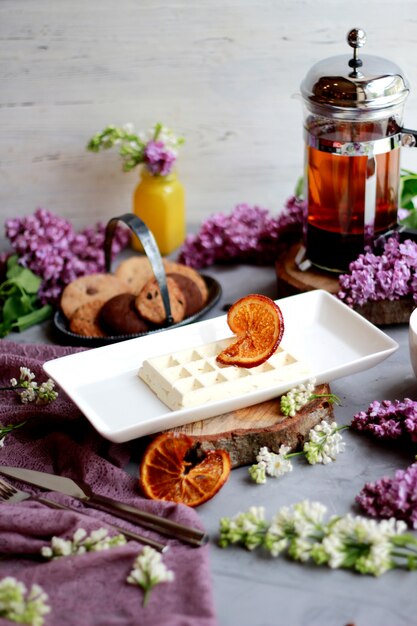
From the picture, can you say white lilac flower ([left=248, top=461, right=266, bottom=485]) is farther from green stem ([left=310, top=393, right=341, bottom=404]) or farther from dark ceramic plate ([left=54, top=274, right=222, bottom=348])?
dark ceramic plate ([left=54, top=274, right=222, bottom=348])

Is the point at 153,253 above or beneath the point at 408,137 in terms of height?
beneath

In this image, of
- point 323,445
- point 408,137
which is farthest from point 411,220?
point 323,445

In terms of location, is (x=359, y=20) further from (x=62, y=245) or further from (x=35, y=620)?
(x=35, y=620)

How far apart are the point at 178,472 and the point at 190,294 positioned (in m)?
0.62

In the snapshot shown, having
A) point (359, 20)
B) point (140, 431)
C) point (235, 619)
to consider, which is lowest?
point (235, 619)

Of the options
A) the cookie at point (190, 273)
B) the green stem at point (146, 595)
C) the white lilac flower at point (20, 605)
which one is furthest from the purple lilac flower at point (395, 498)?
the cookie at point (190, 273)

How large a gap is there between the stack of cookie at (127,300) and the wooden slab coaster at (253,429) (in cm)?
44

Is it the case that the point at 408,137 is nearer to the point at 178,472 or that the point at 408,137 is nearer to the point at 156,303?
the point at 156,303

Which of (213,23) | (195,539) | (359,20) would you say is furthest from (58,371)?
(359,20)

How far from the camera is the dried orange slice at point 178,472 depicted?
1.38m

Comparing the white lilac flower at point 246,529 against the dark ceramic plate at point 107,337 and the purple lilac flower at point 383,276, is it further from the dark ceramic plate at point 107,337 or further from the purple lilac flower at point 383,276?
the purple lilac flower at point 383,276

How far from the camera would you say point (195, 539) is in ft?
4.16

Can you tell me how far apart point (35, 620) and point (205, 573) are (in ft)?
0.77

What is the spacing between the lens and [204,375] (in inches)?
59.4
